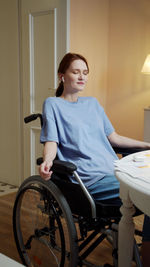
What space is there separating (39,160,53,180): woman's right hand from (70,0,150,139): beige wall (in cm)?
178

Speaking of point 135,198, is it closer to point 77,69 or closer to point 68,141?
point 68,141

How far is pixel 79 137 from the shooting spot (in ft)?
5.18

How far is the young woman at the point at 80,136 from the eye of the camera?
146 cm

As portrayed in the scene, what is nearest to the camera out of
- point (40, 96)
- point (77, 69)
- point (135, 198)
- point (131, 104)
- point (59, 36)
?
point (135, 198)

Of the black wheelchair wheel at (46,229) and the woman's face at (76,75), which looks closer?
the black wheelchair wheel at (46,229)

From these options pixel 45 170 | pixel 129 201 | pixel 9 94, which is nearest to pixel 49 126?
pixel 45 170

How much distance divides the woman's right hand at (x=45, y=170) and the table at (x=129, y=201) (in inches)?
11.3

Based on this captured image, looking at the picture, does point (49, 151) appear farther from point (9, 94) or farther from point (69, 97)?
point (9, 94)

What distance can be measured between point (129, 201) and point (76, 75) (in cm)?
78

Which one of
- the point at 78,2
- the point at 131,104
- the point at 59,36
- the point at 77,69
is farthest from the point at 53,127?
the point at 131,104

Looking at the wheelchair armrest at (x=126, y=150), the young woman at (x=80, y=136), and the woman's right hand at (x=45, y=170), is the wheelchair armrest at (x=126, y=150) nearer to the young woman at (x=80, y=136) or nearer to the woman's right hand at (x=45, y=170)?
the young woman at (x=80, y=136)

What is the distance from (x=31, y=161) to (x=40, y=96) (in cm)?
58

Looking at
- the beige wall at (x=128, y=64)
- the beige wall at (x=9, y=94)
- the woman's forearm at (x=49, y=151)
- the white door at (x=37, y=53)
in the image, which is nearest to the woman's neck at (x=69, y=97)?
the woman's forearm at (x=49, y=151)

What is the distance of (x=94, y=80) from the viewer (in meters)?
3.19
